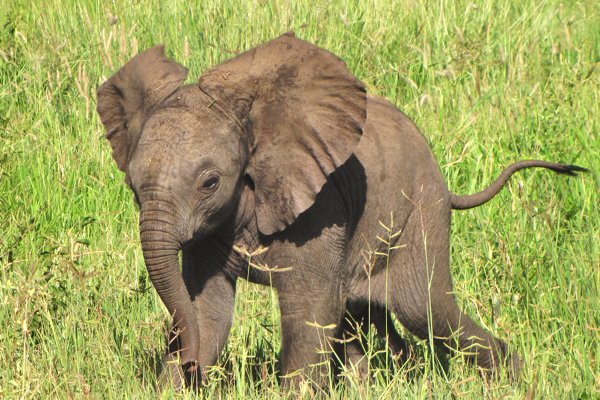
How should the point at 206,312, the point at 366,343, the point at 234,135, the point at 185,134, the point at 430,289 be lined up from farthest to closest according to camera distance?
the point at 366,343 → the point at 430,289 → the point at 206,312 → the point at 234,135 → the point at 185,134

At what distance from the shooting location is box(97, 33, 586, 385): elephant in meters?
4.72

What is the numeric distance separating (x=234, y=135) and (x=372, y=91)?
3020 mm

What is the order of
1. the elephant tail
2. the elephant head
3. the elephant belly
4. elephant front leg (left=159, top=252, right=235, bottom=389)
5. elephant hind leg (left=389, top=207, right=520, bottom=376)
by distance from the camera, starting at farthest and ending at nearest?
the elephant tail
elephant hind leg (left=389, top=207, right=520, bottom=376)
the elephant belly
elephant front leg (left=159, top=252, right=235, bottom=389)
the elephant head

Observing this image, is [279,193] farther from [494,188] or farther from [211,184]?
[494,188]

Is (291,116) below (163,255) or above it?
above

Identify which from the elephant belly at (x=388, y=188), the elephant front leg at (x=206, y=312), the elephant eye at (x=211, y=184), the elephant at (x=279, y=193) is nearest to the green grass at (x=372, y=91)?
the elephant front leg at (x=206, y=312)

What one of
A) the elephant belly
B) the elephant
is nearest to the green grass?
the elephant

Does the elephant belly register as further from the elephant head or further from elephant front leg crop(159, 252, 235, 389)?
elephant front leg crop(159, 252, 235, 389)

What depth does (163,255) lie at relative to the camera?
4.59 meters

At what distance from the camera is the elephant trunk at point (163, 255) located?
4578mm

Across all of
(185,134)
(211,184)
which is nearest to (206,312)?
(211,184)

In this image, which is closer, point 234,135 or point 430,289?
point 234,135

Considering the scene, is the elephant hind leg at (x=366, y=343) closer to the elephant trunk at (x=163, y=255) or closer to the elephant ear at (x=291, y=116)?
the elephant ear at (x=291, y=116)

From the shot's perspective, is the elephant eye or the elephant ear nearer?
the elephant eye
